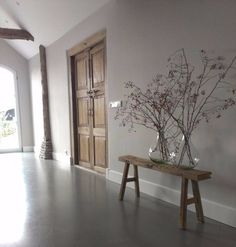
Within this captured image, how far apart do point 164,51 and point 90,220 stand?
Result: 2025 mm

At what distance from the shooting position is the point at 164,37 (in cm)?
327

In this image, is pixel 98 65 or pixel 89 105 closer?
pixel 98 65

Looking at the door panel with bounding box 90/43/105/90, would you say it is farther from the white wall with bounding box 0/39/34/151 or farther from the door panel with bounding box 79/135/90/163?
the white wall with bounding box 0/39/34/151

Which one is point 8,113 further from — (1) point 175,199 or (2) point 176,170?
(2) point 176,170

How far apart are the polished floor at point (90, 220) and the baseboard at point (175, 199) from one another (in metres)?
0.09

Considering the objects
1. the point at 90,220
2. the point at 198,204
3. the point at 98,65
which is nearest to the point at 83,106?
the point at 98,65

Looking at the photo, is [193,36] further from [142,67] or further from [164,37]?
[142,67]

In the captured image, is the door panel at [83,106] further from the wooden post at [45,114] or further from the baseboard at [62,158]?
the wooden post at [45,114]

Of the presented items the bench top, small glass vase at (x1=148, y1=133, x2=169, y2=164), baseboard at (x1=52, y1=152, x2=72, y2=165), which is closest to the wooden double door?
baseboard at (x1=52, y1=152, x2=72, y2=165)

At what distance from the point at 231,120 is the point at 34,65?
6.14 metres

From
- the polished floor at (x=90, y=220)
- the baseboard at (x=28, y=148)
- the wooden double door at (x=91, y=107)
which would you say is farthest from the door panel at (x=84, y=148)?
the baseboard at (x=28, y=148)

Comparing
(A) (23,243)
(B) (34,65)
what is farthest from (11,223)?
(B) (34,65)

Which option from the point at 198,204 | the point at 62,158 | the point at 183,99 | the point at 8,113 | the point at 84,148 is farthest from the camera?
the point at 8,113

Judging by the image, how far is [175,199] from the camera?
319 centimetres
